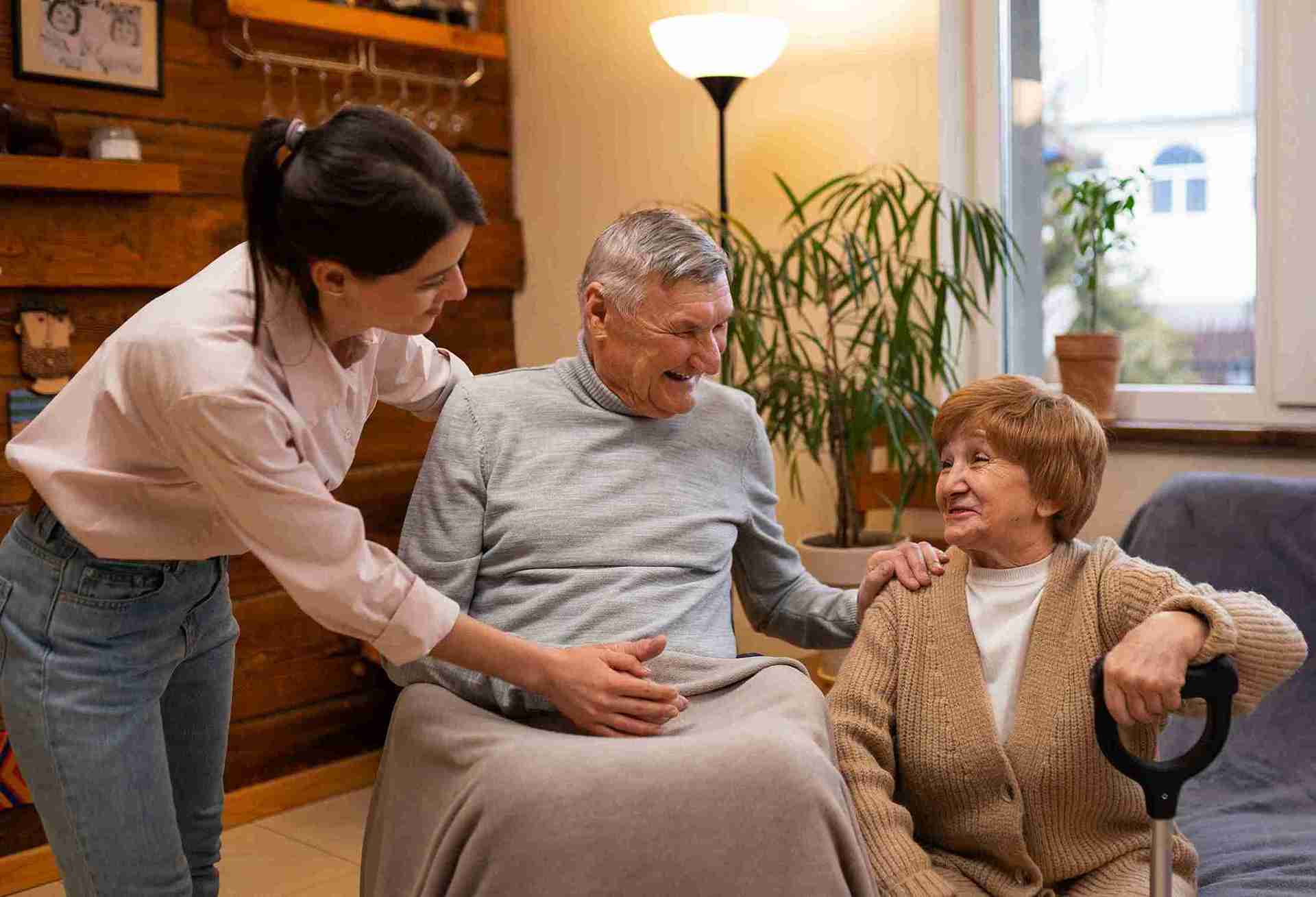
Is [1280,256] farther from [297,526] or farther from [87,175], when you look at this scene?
[87,175]

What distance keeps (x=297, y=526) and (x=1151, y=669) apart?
871 millimetres

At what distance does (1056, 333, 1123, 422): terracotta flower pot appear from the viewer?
2701 mm

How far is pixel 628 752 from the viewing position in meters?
1.38

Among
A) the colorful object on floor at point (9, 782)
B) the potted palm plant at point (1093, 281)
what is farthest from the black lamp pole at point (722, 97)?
the colorful object on floor at point (9, 782)

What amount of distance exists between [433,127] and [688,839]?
236 centimetres

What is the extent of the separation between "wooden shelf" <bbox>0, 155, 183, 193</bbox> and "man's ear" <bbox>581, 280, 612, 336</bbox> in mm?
1438

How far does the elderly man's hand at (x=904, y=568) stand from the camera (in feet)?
5.54

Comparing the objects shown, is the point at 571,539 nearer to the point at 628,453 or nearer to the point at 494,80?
the point at 628,453

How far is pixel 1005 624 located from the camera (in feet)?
5.39

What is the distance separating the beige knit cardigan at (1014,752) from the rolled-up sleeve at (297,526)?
55cm

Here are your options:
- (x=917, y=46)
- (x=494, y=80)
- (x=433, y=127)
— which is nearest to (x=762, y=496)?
(x=917, y=46)

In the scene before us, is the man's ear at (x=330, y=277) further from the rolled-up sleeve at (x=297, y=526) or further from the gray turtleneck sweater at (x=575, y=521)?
the gray turtleneck sweater at (x=575, y=521)

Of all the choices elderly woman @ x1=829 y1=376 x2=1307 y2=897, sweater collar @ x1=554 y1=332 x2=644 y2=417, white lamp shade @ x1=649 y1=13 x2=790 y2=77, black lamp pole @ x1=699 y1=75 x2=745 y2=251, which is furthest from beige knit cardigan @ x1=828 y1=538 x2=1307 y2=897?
white lamp shade @ x1=649 y1=13 x2=790 y2=77

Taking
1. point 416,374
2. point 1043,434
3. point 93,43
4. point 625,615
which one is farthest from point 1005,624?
point 93,43
